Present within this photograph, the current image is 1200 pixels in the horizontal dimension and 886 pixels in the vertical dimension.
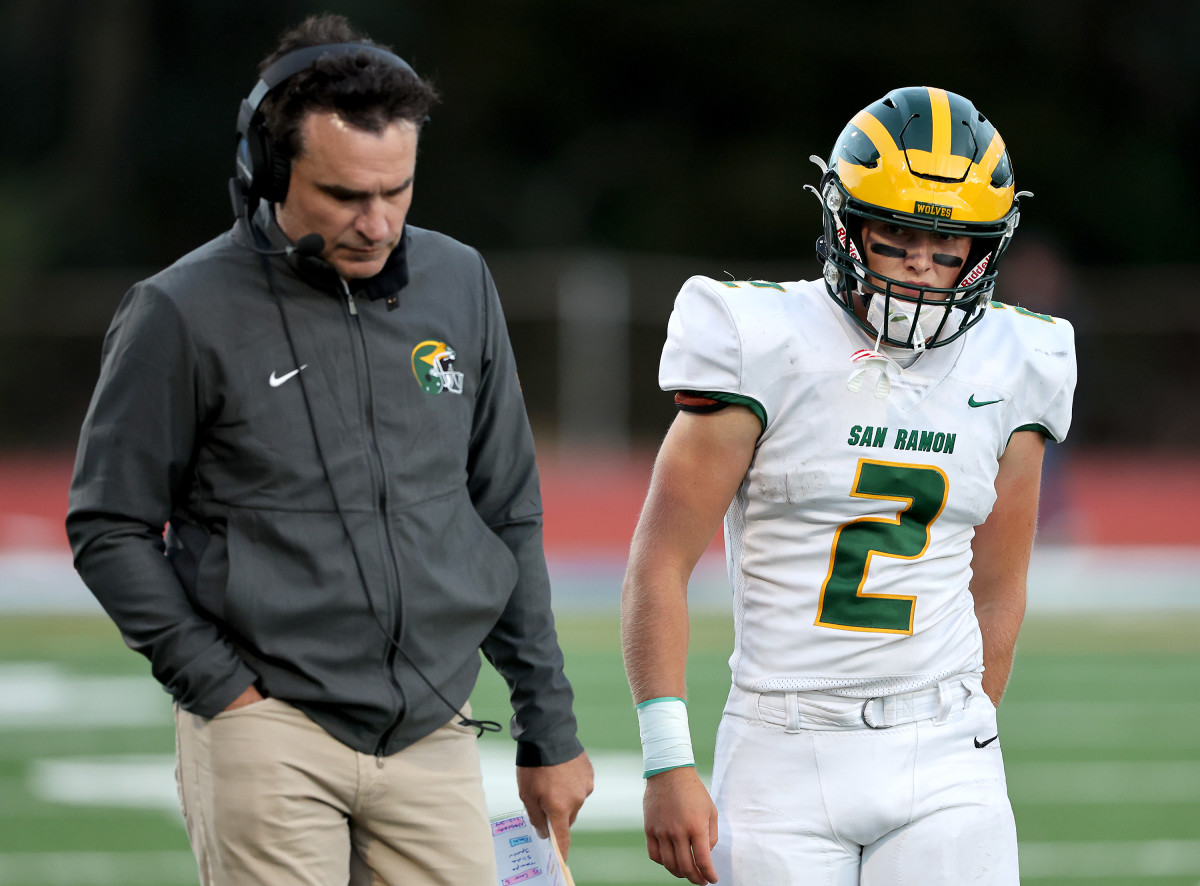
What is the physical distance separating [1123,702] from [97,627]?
18.2 ft

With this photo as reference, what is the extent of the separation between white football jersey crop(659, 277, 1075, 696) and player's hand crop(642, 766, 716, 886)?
8.1 inches

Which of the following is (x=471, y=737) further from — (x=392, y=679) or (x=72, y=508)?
(x=72, y=508)

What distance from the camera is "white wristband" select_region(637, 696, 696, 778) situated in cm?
259

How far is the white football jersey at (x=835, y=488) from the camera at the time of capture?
2.63 metres

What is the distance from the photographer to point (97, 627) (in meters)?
9.74

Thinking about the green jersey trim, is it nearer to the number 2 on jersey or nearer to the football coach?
the number 2 on jersey

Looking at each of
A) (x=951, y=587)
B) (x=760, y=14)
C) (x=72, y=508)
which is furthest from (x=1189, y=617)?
(x=760, y=14)

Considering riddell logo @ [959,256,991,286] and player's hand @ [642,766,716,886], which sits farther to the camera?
riddell logo @ [959,256,991,286]

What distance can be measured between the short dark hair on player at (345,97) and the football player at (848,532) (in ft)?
1.75

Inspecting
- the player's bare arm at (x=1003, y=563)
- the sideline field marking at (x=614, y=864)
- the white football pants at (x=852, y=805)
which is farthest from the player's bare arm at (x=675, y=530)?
the sideline field marking at (x=614, y=864)

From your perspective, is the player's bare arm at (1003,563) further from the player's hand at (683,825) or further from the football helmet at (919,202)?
the player's hand at (683,825)

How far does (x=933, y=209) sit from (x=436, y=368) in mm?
820

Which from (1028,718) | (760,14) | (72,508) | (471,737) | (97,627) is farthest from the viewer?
(760,14)

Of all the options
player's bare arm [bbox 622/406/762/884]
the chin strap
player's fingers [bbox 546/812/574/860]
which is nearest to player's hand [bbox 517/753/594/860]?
player's fingers [bbox 546/812/574/860]
